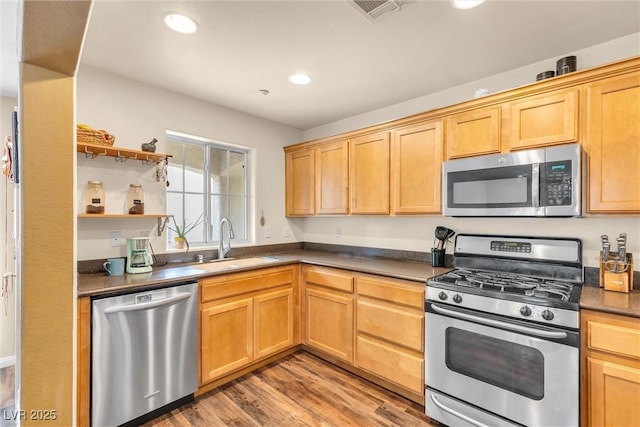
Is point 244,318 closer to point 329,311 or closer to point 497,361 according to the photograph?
point 329,311

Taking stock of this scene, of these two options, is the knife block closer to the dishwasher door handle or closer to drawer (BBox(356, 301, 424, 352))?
drawer (BBox(356, 301, 424, 352))

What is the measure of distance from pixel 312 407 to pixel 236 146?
2516 millimetres

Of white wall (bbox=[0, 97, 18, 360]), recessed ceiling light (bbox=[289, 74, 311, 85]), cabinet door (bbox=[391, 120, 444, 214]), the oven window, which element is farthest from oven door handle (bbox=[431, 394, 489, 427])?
white wall (bbox=[0, 97, 18, 360])

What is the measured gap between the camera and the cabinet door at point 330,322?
8.51 feet

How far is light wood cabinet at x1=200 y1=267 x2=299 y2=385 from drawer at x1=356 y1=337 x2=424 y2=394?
0.76m

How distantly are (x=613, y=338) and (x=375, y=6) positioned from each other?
202 centimetres

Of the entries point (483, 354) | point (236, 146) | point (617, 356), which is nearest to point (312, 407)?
point (483, 354)

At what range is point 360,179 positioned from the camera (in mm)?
2977

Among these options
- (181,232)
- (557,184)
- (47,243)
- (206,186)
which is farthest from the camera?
(206,186)

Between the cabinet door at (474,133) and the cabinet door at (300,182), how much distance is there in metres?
1.52

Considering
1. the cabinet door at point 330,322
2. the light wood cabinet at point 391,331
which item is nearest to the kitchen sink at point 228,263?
the cabinet door at point 330,322

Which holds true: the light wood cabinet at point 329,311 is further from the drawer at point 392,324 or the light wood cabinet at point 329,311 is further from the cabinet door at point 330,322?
the drawer at point 392,324

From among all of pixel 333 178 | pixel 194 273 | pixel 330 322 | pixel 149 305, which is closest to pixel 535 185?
pixel 333 178

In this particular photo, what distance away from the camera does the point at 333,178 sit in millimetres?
3203
